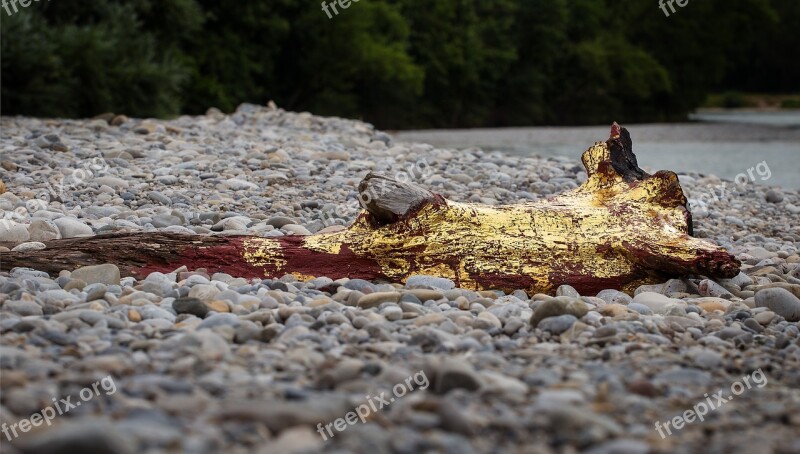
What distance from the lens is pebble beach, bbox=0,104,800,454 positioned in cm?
199

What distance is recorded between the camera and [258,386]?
7.33 ft

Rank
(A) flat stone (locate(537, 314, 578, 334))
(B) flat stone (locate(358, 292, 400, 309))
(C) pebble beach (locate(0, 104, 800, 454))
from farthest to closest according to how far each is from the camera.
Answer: (B) flat stone (locate(358, 292, 400, 309)) → (A) flat stone (locate(537, 314, 578, 334)) → (C) pebble beach (locate(0, 104, 800, 454))

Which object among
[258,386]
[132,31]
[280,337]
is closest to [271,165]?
[280,337]

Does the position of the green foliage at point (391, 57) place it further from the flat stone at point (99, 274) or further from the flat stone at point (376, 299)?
the flat stone at point (376, 299)

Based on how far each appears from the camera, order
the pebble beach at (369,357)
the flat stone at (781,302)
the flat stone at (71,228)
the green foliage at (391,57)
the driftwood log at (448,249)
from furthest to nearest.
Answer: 1. the green foliage at (391,57)
2. the flat stone at (71,228)
3. the driftwood log at (448,249)
4. the flat stone at (781,302)
5. the pebble beach at (369,357)

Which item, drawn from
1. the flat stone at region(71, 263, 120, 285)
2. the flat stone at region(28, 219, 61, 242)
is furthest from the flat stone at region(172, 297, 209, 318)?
the flat stone at region(28, 219, 61, 242)

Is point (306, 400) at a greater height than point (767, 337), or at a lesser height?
greater

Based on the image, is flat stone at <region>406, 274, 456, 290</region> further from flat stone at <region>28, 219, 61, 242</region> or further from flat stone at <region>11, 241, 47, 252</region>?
flat stone at <region>28, 219, 61, 242</region>

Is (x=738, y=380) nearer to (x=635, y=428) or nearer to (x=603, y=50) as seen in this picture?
(x=635, y=428)

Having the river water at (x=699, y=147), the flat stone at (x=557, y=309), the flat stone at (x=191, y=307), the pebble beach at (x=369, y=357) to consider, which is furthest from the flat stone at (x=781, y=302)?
the river water at (x=699, y=147)

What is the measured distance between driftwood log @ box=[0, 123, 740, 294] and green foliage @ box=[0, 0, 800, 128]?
889cm

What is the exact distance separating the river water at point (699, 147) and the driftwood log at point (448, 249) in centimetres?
540

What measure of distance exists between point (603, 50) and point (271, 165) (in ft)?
81.1

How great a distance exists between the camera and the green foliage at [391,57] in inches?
508
